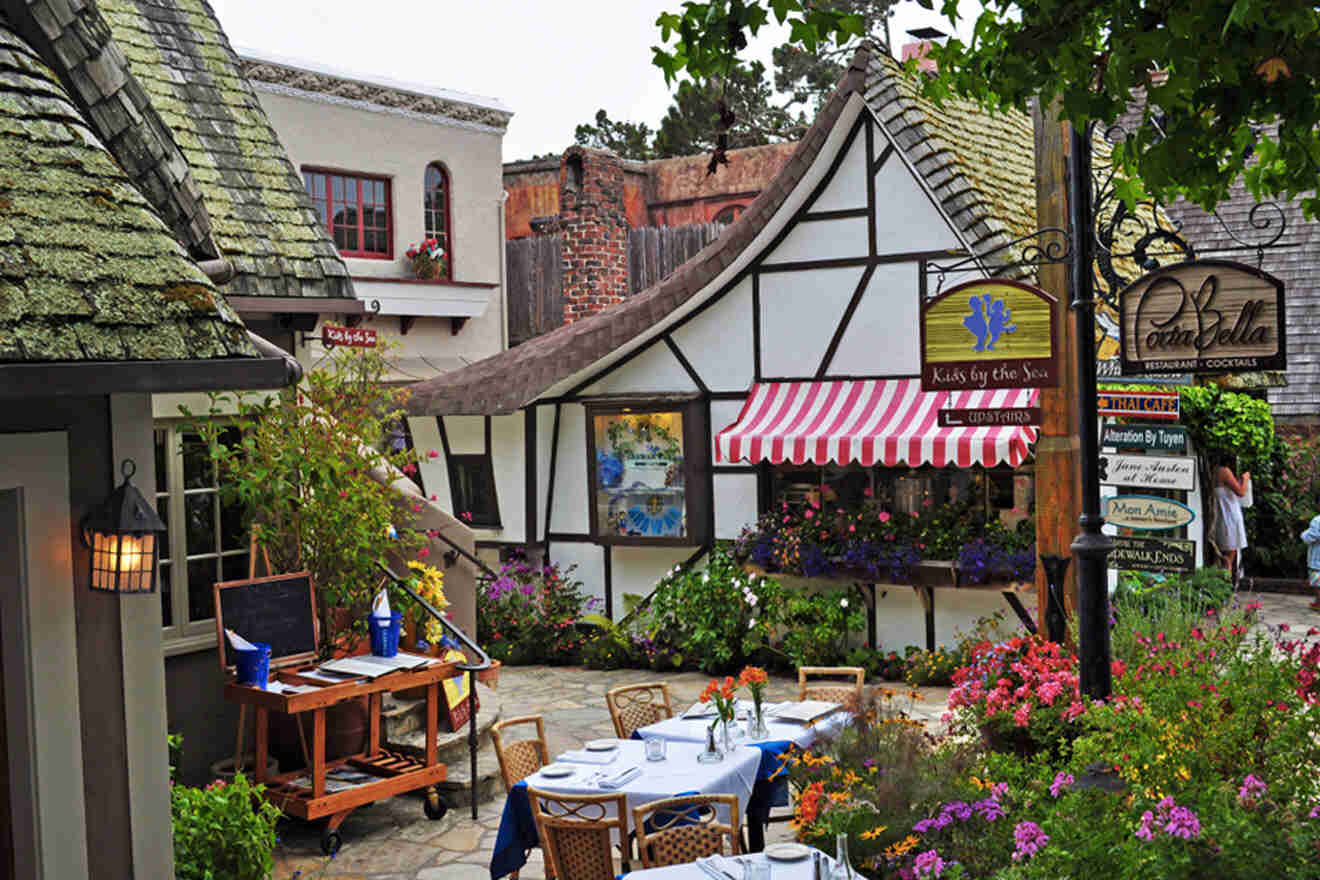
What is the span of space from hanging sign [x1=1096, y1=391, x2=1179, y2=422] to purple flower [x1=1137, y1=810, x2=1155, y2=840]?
386cm

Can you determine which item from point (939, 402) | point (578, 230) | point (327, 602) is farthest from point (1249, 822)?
point (578, 230)

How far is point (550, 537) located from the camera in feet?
48.3

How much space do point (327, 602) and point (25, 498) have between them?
4.03 meters

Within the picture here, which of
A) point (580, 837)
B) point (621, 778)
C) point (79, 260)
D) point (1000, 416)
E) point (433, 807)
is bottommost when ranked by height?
point (433, 807)

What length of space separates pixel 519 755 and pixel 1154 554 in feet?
12.7

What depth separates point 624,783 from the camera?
705 centimetres

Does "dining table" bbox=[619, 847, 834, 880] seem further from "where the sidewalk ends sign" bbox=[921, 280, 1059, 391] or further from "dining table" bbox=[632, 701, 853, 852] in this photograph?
"where the sidewalk ends sign" bbox=[921, 280, 1059, 391]

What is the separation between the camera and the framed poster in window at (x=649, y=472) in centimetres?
1366

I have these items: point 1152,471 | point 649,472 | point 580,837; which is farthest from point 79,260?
point 649,472

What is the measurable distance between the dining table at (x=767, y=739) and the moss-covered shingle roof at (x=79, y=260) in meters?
3.91

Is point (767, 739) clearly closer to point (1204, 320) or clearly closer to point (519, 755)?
point (519, 755)

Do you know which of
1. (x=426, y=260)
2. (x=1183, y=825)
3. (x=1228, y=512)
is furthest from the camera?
(x=426, y=260)

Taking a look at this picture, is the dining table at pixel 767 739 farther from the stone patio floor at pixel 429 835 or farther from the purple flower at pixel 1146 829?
the purple flower at pixel 1146 829

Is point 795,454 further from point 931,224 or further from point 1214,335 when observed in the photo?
point 1214,335
